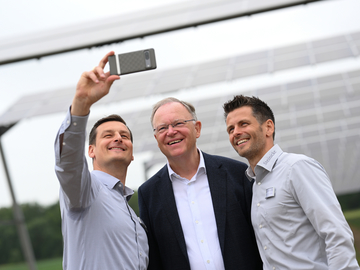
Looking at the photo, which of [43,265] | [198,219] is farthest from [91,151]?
[43,265]

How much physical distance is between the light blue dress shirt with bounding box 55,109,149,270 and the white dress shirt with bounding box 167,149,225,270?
635mm

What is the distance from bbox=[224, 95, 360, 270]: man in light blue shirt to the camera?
10.5 ft

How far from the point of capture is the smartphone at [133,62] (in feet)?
9.43

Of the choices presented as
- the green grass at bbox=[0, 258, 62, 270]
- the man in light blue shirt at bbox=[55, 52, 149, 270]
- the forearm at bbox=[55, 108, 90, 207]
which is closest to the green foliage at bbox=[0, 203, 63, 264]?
the green grass at bbox=[0, 258, 62, 270]

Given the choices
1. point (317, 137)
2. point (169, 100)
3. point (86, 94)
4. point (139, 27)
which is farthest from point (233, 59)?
point (317, 137)

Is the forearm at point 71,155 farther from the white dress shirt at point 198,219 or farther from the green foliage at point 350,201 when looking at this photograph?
the green foliage at point 350,201

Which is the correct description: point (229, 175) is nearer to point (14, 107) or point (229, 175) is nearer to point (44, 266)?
point (14, 107)

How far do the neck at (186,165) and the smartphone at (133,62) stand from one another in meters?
1.64

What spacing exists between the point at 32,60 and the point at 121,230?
13.5 feet

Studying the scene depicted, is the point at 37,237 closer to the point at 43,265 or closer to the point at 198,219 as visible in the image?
the point at 43,265

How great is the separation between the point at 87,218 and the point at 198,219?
1281 mm

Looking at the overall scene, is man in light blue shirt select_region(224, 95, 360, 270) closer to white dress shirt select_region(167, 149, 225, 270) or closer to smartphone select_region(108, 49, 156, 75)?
white dress shirt select_region(167, 149, 225, 270)

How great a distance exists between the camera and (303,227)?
3426 millimetres

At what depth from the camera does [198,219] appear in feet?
Result: 13.6
